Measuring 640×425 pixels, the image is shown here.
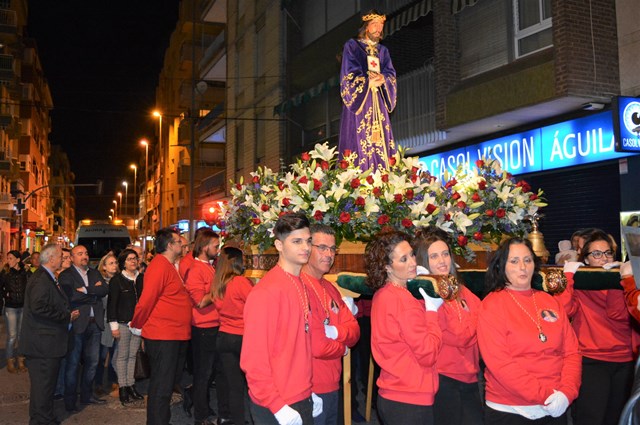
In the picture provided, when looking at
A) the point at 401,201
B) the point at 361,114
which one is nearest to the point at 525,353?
the point at 401,201

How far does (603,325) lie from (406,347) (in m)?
2.30

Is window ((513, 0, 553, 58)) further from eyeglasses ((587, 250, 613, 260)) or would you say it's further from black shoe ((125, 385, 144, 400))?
black shoe ((125, 385, 144, 400))

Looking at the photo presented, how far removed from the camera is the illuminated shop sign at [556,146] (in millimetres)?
12180

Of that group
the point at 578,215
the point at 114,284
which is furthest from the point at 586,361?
the point at 578,215

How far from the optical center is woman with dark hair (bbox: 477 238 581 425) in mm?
3854

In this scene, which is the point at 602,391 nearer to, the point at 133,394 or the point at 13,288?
the point at 133,394

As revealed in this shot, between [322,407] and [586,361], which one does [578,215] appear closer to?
[586,361]

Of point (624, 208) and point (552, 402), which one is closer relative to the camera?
point (552, 402)

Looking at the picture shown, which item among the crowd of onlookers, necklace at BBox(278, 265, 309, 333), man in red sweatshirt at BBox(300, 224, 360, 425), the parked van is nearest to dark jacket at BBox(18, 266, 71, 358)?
the crowd of onlookers

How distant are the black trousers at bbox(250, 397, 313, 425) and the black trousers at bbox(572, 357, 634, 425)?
8.59 feet

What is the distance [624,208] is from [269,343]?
34.0 feet

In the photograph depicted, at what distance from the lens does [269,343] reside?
369 cm

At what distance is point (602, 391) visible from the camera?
516 cm

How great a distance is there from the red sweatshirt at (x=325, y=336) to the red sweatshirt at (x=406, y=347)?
38cm
